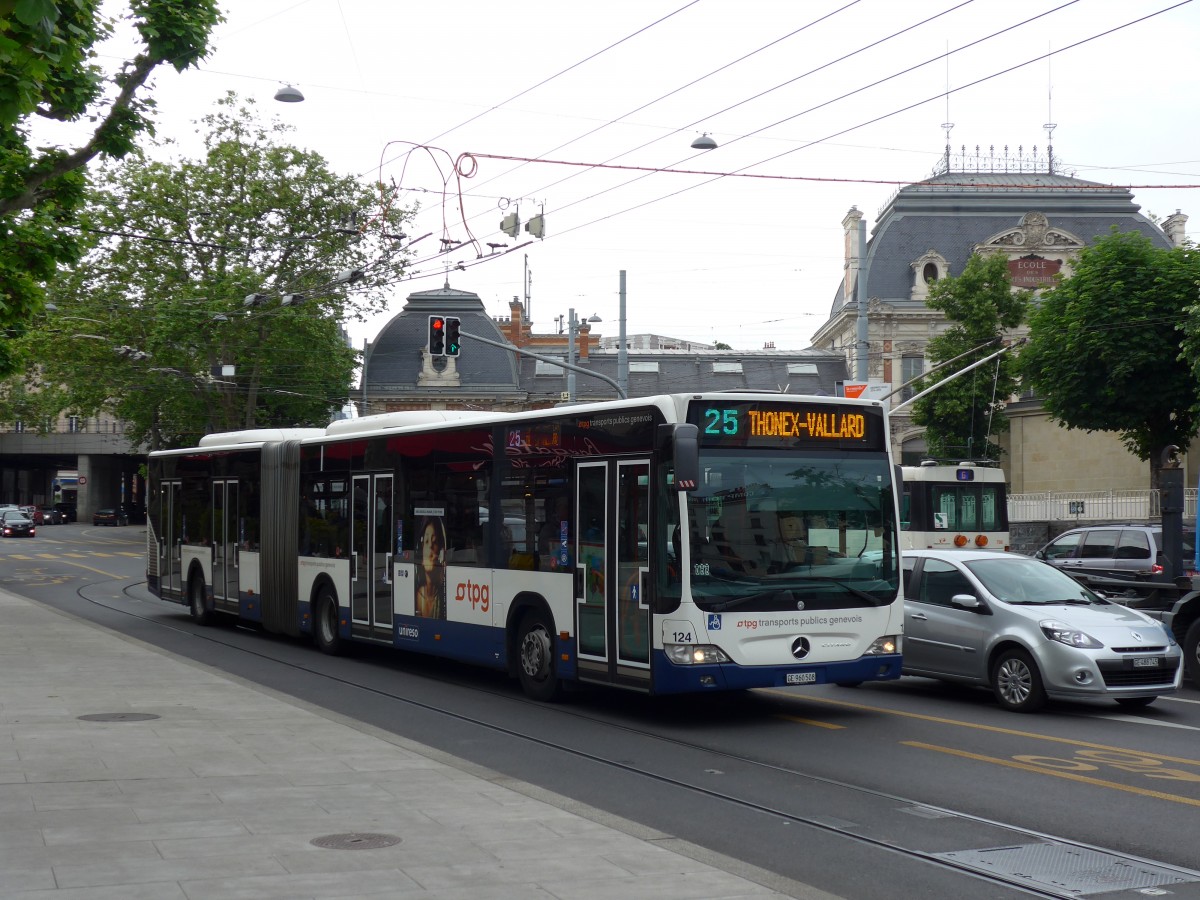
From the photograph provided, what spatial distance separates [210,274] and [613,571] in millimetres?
40642

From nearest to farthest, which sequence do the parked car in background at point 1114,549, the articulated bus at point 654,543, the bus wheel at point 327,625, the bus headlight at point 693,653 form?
the bus headlight at point 693,653, the articulated bus at point 654,543, the bus wheel at point 327,625, the parked car in background at point 1114,549

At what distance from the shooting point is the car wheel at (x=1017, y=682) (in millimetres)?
13008

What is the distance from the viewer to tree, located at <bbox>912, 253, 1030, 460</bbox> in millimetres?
52000

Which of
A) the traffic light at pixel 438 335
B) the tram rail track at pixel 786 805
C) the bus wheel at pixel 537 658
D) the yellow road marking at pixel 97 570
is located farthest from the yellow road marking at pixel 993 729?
the yellow road marking at pixel 97 570

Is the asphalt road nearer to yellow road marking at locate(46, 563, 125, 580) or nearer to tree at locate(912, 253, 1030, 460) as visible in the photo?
yellow road marking at locate(46, 563, 125, 580)

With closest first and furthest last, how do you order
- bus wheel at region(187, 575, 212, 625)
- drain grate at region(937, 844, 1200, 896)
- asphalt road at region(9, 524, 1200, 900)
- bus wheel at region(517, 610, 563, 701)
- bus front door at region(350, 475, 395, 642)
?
drain grate at region(937, 844, 1200, 896)
asphalt road at region(9, 524, 1200, 900)
bus wheel at region(517, 610, 563, 701)
bus front door at region(350, 475, 395, 642)
bus wheel at region(187, 575, 212, 625)

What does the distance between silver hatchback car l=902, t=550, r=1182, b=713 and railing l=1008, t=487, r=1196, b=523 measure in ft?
89.1

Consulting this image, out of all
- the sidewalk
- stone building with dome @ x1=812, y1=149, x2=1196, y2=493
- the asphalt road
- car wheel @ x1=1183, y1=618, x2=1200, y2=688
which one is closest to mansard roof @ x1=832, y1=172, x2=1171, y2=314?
stone building with dome @ x1=812, y1=149, x2=1196, y2=493

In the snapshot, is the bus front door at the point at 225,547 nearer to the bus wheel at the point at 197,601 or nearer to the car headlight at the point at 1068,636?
the bus wheel at the point at 197,601

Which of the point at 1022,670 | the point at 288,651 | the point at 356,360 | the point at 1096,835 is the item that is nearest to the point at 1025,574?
the point at 1022,670

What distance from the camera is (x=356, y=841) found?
720 centimetres

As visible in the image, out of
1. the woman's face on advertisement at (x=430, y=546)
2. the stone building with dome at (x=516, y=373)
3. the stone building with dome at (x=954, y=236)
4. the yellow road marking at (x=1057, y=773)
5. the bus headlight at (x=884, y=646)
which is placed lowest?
the yellow road marking at (x=1057, y=773)

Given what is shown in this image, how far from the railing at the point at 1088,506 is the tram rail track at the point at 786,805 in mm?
30525

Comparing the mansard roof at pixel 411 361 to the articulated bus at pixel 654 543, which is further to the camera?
the mansard roof at pixel 411 361
